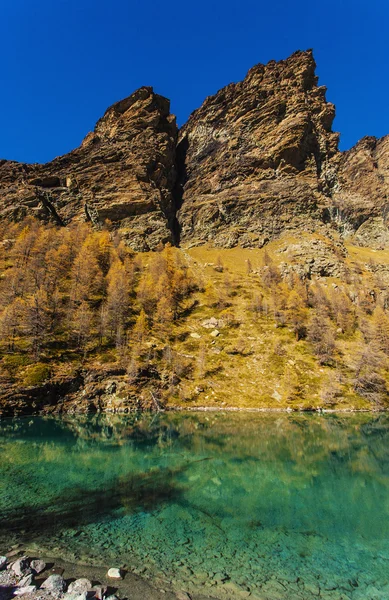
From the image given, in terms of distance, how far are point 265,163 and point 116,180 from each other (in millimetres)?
80232

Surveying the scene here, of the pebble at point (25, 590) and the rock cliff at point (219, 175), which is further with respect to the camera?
the rock cliff at point (219, 175)

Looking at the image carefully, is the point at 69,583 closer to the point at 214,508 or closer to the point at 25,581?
the point at 25,581

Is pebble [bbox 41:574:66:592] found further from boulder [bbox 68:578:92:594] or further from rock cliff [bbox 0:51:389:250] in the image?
rock cliff [bbox 0:51:389:250]

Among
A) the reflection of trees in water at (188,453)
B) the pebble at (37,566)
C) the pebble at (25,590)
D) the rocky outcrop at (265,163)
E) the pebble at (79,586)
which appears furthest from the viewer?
the rocky outcrop at (265,163)

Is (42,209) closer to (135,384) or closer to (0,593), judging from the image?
(135,384)

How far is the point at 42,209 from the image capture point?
5748 inches

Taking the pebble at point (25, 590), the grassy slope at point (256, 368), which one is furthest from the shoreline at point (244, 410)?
the pebble at point (25, 590)

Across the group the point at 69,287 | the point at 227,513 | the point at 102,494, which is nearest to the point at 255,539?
the point at 227,513

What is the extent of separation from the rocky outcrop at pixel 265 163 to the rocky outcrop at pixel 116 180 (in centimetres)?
2175

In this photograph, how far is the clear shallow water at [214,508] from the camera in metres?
12.8

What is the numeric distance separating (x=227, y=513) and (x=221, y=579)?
6.66 metres

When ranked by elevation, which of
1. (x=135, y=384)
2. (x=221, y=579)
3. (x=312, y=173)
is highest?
(x=312, y=173)

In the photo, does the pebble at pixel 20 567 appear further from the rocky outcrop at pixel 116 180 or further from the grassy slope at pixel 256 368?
the rocky outcrop at pixel 116 180

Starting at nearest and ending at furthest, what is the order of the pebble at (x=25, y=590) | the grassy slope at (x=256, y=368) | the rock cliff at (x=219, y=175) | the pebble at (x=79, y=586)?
the pebble at (x=25, y=590), the pebble at (x=79, y=586), the grassy slope at (x=256, y=368), the rock cliff at (x=219, y=175)
